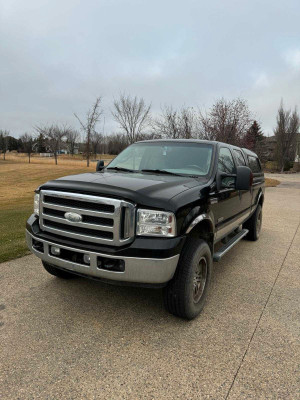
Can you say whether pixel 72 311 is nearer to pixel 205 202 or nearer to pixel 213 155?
pixel 205 202

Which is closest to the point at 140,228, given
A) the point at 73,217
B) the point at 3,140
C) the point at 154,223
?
the point at 154,223

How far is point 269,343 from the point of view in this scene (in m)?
2.67

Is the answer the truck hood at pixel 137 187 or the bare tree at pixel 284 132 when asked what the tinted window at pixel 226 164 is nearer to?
the truck hood at pixel 137 187

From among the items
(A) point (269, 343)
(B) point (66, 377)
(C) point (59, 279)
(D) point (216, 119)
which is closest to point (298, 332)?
(A) point (269, 343)

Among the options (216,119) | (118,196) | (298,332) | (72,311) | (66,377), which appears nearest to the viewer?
(66,377)

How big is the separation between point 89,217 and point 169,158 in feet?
5.49

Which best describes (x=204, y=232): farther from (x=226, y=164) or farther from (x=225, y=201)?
(x=226, y=164)

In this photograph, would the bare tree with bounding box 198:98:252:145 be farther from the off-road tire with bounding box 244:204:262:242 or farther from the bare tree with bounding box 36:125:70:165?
the bare tree with bounding box 36:125:70:165

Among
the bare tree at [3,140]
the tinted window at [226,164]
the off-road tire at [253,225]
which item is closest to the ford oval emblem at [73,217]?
the tinted window at [226,164]

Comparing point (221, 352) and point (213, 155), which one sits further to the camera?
point (213, 155)

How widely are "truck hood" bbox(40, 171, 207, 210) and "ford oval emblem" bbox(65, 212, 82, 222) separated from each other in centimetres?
23

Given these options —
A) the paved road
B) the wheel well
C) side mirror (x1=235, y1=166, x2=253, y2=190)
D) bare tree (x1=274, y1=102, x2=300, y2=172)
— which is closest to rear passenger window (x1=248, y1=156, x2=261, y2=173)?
side mirror (x1=235, y1=166, x2=253, y2=190)

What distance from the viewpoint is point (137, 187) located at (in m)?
2.75

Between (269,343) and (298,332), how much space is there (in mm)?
401
